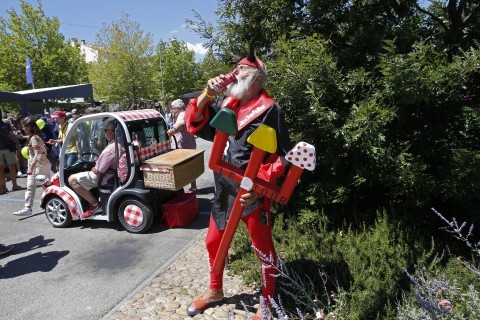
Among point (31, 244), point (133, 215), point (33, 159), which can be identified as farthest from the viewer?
point (33, 159)

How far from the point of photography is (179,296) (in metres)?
3.18

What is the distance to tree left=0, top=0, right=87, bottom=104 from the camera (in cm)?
2147

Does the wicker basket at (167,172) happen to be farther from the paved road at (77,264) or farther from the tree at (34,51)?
the tree at (34,51)

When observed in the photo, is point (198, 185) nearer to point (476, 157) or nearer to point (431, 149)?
point (431, 149)

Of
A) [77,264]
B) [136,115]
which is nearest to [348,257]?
[77,264]

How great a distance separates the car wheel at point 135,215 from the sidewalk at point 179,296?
101cm

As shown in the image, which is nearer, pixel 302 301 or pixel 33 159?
pixel 302 301

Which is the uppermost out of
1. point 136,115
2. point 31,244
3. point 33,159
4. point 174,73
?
point 174,73

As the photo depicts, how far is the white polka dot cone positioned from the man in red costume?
263 mm

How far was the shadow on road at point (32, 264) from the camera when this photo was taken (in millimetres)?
3859

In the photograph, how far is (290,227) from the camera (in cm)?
394

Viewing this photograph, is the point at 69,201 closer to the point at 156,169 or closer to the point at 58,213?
the point at 58,213

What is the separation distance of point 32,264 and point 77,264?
572 millimetres

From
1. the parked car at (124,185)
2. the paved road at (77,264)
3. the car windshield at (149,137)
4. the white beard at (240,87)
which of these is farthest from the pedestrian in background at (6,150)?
the white beard at (240,87)
